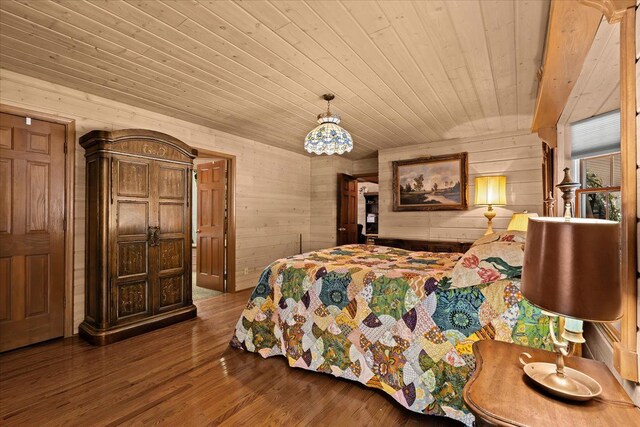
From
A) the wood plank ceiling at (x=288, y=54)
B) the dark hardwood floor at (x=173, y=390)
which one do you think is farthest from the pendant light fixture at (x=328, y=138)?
the dark hardwood floor at (x=173, y=390)

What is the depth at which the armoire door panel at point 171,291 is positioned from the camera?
133 inches

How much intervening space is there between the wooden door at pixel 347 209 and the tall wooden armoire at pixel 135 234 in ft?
10.2

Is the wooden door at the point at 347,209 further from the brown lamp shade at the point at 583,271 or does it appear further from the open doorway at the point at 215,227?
the brown lamp shade at the point at 583,271

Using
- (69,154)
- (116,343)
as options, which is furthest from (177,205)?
(116,343)

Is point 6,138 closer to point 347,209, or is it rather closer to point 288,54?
point 288,54

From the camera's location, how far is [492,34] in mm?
2092

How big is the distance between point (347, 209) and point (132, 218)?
4.02m

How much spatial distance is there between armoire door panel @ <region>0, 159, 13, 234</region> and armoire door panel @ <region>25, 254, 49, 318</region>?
348mm

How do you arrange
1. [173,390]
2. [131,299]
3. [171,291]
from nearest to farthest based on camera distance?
[173,390] < [131,299] < [171,291]

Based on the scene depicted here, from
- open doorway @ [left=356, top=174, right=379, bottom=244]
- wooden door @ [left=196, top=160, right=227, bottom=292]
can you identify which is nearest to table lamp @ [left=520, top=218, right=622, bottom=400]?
wooden door @ [left=196, top=160, right=227, bottom=292]

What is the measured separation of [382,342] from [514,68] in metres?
2.44

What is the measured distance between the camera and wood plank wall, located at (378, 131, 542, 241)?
4.27 meters

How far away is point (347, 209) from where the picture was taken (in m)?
6.31

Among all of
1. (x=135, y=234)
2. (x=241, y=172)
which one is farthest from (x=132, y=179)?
(x=241, y=172)
